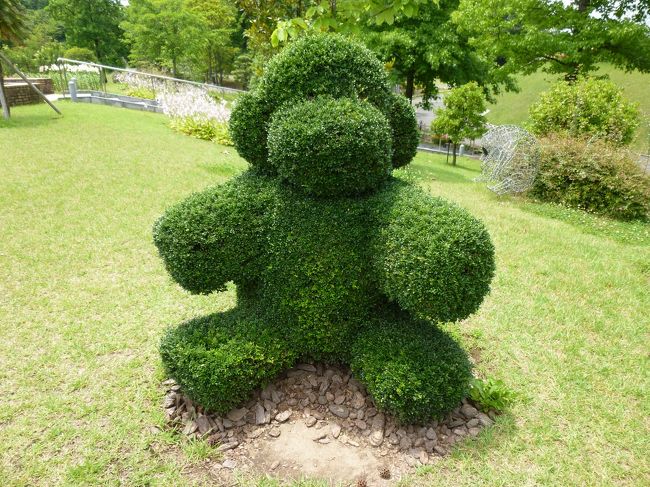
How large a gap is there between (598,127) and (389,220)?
10824 mm

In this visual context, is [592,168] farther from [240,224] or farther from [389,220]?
[240,224]


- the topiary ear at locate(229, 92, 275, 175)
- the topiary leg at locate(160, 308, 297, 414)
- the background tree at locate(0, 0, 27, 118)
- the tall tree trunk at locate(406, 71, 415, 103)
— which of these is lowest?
the topiary leg at locate(160, 308, 297, 414)

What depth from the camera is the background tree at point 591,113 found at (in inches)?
433

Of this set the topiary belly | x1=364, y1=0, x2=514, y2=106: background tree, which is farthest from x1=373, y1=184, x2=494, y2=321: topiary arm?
x1=364, y1=0, x2=514, y2=106: background tree

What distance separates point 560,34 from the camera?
15711 mm

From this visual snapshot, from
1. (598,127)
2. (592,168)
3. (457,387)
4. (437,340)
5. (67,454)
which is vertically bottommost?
(67,454)

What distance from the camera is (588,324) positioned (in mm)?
5008


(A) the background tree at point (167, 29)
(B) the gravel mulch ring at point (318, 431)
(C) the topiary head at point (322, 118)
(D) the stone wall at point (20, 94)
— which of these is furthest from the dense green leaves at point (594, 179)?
(A) the background tree at point (167, 29)

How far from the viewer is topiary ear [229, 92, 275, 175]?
10.6ft

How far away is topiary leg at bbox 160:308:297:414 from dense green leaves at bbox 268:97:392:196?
1209 millimetres

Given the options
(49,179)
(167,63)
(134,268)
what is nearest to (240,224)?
(134,268)

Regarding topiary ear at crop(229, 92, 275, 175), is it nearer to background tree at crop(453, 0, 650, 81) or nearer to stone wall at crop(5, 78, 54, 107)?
background tree at crop(453, 0, 650, 81)

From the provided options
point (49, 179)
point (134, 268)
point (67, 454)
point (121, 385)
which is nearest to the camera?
point (67, 454)

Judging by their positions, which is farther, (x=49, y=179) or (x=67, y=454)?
(x=49, y=179)
